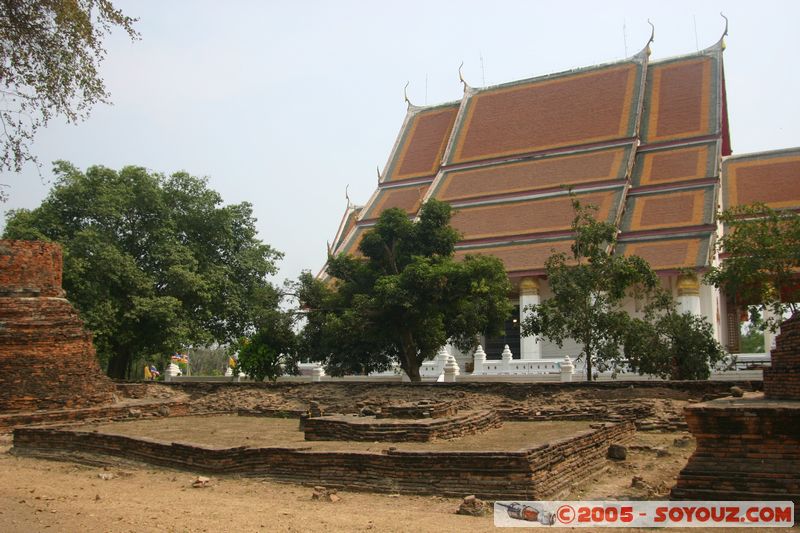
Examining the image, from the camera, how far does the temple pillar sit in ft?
67.5

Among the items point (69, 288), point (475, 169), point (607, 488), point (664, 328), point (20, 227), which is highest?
point (475, 169)

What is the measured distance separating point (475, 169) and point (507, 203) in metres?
2.66

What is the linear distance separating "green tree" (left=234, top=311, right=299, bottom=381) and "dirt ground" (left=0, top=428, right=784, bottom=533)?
916 centimetres

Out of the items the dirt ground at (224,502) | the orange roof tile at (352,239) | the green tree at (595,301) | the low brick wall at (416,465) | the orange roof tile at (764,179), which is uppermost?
the orange roof tile at (764,179)

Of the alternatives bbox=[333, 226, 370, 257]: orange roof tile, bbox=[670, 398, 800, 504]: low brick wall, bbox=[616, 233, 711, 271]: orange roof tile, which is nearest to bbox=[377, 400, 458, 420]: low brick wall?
bbox=[670, 398, 800, 504]: low brick wall

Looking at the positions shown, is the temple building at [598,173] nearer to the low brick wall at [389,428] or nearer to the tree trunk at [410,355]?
the tree trunk at [410,355]

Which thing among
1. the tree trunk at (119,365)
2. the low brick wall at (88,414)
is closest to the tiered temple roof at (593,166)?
the tree trunk at (119,365)

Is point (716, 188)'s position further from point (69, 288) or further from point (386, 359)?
point (69, 288)

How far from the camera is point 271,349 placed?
18281 millimetres

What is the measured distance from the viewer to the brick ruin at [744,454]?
18.0 ft

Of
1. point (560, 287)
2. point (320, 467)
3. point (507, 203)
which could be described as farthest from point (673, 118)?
point (320, 467)

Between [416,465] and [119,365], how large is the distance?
Result: 17.1 m

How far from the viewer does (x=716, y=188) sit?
869 inches

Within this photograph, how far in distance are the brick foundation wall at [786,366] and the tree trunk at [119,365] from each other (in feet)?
60.1
